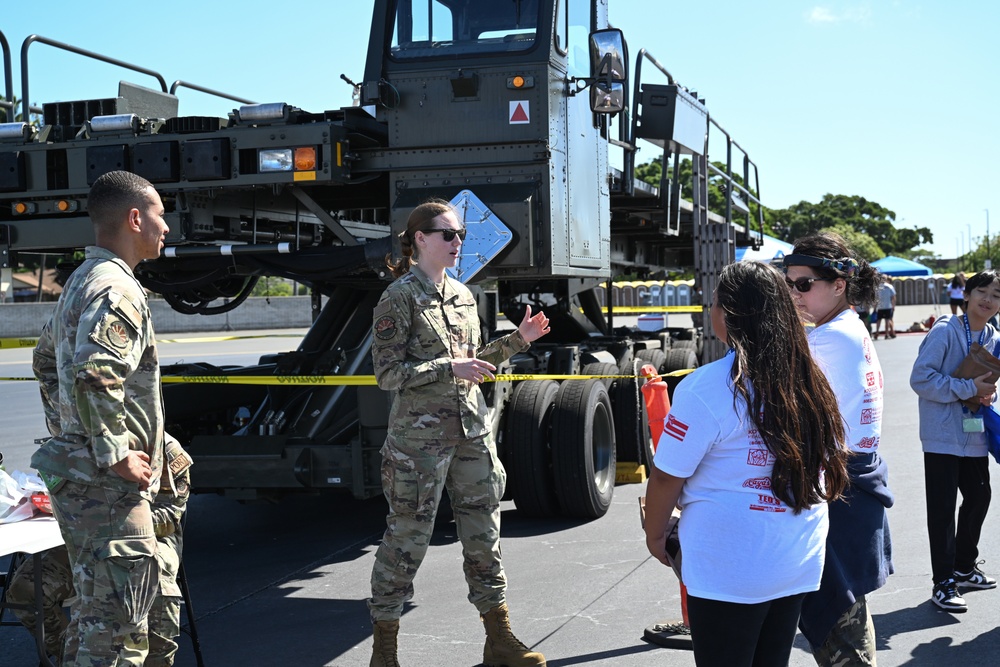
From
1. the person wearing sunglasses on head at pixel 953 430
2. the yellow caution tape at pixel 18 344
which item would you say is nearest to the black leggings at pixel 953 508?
the person wearing sunglasses on head at pixel 953 430

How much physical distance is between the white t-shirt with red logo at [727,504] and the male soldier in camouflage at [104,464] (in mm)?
1731

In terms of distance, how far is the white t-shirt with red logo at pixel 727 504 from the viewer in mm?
2736

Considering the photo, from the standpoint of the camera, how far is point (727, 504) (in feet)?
9.09

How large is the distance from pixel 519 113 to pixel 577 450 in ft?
7.57

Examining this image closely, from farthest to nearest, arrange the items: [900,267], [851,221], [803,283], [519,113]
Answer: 1. [851,221]
2. [900,267]
3. [519,113]
4. [803,283]

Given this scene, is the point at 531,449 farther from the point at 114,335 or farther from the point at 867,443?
the point at 114,335

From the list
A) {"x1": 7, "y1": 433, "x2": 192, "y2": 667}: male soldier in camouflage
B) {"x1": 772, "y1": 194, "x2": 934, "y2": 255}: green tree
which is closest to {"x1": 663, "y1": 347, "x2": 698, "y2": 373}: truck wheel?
{"x1": 7, "y1": 433, "x2": 192, "y2": 667}: male soldier in camouflage

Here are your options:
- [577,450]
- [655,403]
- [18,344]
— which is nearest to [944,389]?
[655,403]

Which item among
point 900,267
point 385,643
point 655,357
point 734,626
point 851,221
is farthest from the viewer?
point 851,221

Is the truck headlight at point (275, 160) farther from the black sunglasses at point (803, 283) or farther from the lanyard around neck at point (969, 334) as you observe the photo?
the lanyard around neck at point (969, 334)

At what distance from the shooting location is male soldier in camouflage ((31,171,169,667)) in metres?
3.28

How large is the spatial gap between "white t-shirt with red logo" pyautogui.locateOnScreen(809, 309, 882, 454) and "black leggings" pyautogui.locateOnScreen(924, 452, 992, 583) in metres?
2.08

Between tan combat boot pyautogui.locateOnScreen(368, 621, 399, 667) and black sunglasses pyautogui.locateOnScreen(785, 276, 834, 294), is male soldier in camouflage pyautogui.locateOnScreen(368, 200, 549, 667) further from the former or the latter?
black sunglasses pyautogui.locateOnScreen(785, 276, 834, 294)

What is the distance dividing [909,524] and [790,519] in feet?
15.2
